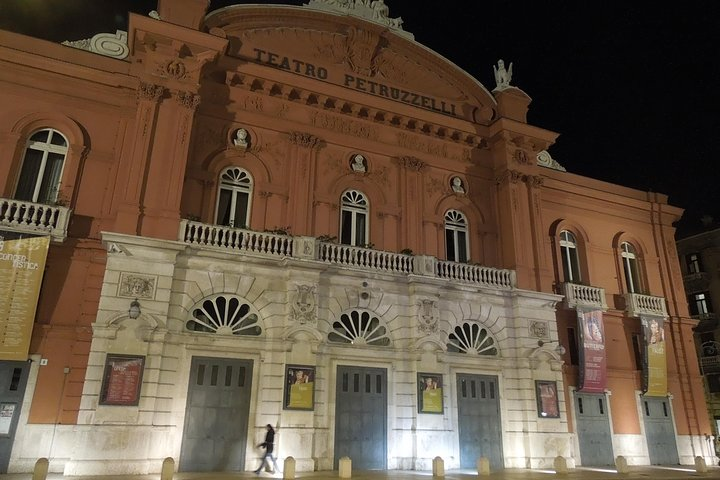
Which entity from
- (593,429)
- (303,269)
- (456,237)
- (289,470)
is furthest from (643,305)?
(289,470)

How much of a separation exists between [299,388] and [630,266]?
17.7 metres

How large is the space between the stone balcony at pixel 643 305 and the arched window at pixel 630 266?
3.08 ft

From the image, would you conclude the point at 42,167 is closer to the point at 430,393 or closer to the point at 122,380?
the point at 122,380

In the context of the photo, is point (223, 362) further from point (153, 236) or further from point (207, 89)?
point (207, 89)

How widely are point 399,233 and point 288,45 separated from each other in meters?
8.47

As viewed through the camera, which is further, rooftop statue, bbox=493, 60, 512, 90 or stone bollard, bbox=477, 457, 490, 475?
rooftop statue, bbox=493, 60, 512, 90

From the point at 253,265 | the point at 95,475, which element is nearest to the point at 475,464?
the point at 253,265

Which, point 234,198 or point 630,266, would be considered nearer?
point 234,198

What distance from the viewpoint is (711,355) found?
112 feet

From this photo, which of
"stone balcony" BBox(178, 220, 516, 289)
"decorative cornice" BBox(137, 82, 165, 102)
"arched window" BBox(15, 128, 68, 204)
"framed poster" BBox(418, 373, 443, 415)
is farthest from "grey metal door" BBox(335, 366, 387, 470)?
"arched window" BBox(15, 128, 68, 204)

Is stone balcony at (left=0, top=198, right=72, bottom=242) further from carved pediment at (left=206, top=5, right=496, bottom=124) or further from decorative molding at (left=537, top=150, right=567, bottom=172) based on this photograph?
decorative molding at (left=537, top=150, right=567, bottom=172)

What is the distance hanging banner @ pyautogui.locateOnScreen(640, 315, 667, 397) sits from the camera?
22.4m

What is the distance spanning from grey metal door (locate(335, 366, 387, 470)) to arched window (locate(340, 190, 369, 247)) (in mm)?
4799

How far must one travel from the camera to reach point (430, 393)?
17.7 m
